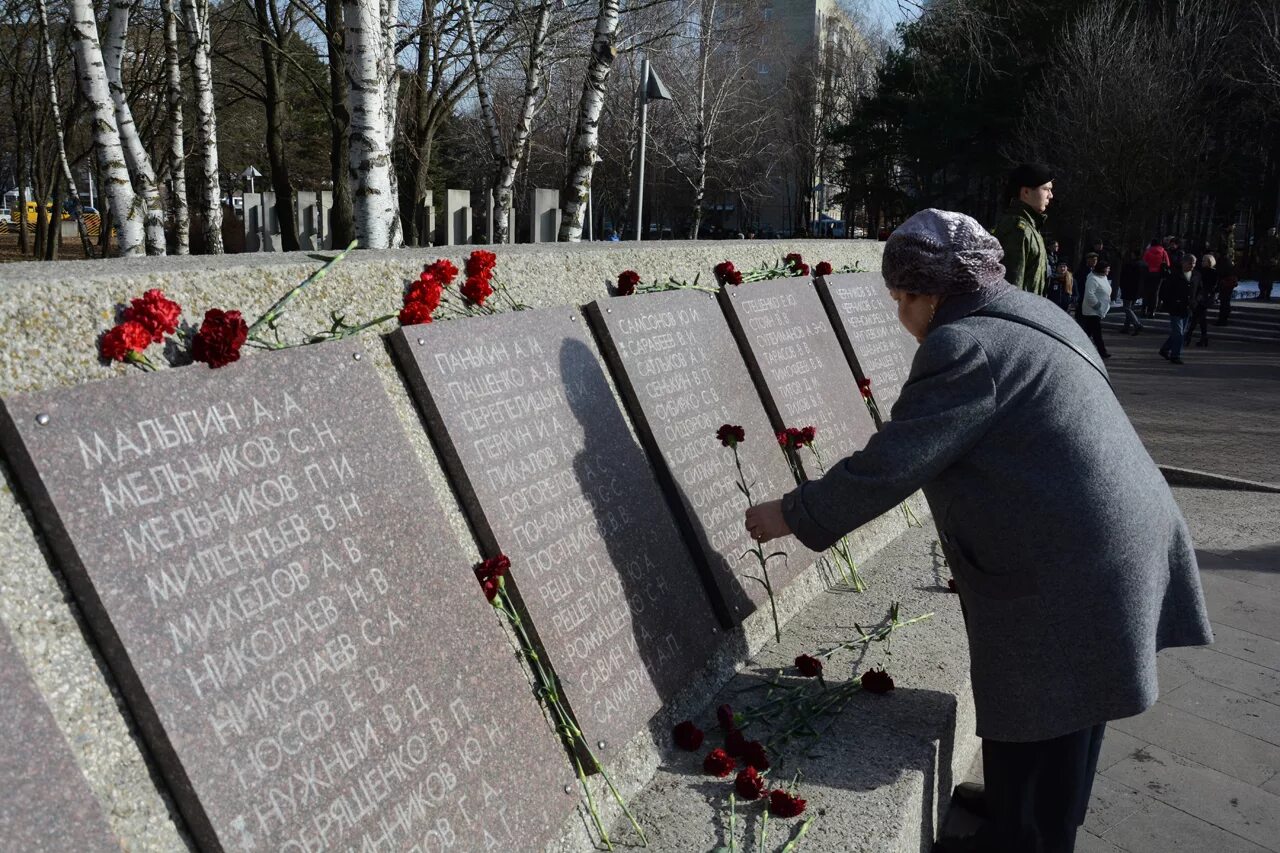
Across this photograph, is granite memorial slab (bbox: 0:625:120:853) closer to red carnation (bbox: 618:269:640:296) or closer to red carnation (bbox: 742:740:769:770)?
red carnation (bbox: 742:740:769:770)

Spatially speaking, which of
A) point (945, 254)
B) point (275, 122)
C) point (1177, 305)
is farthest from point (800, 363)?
point (275, 122)

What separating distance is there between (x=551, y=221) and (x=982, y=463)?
54.7 ft

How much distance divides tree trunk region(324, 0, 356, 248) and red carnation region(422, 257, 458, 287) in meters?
9.35

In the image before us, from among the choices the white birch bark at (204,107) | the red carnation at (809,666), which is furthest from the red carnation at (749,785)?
the white birch bark at (204,107)

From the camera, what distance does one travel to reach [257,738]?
1.72 metres

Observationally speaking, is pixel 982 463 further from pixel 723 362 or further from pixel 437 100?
pixel 437 100

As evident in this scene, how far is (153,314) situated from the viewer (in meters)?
1.92

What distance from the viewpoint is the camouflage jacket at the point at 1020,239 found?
5.20 m

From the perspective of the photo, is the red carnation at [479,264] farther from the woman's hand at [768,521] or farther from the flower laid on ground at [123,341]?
the flower laid on ground at [123,341]

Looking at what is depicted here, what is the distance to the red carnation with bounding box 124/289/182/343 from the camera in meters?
1.92

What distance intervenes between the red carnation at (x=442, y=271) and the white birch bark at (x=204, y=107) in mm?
9092

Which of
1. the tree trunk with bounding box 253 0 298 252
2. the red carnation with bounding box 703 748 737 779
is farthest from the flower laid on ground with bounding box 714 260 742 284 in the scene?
the tree trunk with bounding box 253 0 298 252

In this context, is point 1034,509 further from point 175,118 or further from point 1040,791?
point 175,118

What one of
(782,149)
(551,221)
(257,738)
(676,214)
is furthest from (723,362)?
(676,214)
